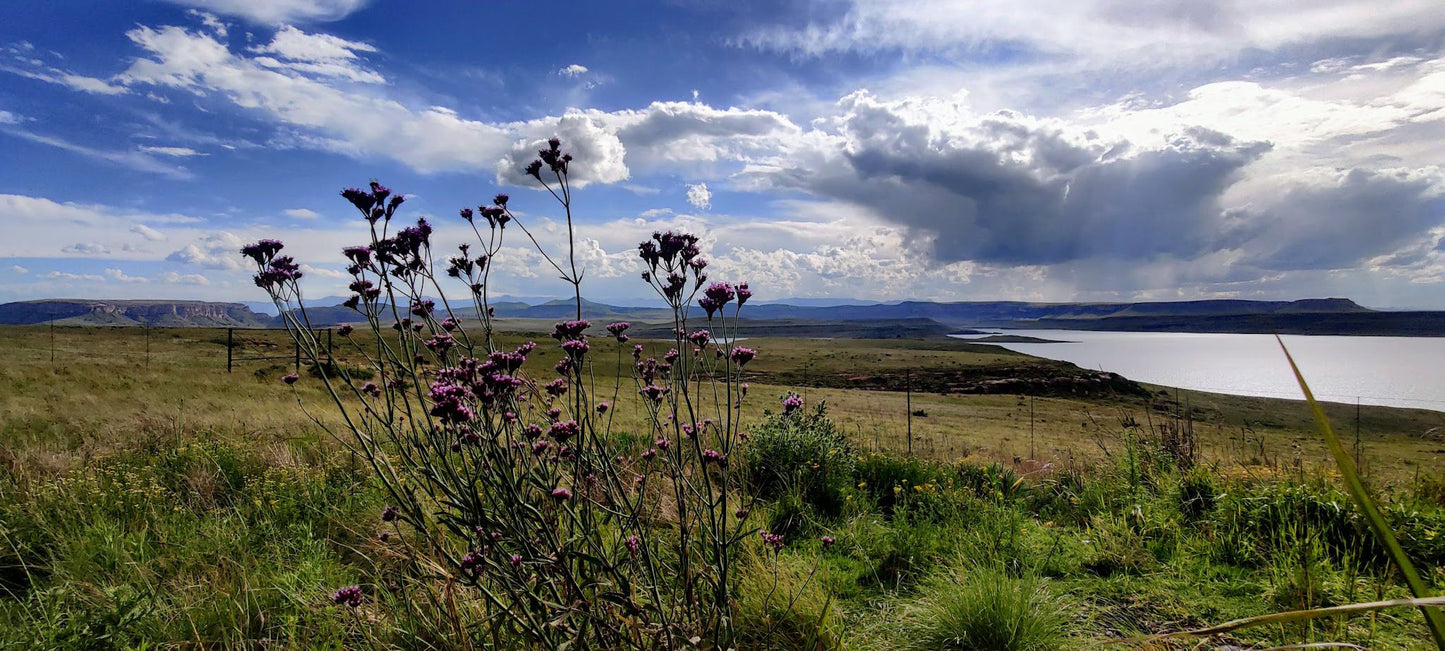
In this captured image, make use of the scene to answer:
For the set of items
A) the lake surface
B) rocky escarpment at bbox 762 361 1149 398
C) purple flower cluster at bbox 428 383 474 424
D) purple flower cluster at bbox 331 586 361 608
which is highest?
purple flower cluster at bbox 428 383 474 424

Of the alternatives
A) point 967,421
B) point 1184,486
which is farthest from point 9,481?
point 967,421

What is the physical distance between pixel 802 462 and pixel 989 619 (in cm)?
361

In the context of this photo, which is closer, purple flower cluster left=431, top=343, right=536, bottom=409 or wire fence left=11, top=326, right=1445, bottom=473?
purple flower cluster left=431, top=343, right=536, bottom=409

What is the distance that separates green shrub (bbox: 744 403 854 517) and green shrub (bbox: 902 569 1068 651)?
246 centimetres

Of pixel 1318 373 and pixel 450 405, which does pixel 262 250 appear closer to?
pixel 450 405

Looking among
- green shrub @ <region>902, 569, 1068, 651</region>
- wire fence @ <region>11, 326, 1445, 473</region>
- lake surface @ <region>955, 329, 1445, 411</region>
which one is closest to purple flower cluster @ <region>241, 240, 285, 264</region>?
green shrub @ <region>902, 569, 1068, 651</region>

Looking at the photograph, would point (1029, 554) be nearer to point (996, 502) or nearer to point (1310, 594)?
point (996, 502)

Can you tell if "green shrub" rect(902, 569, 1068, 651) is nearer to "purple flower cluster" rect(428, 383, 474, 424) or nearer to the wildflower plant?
the wildflower plant

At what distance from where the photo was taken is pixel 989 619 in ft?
11.0

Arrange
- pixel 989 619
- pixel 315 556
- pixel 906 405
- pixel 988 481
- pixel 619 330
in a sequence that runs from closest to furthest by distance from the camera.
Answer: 1. pixel 989 619
2. pixel 619 330
3. pixel 315 556
4. pixel 988 481
5. pixel 906 405

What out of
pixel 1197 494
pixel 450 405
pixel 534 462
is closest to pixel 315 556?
pixel 534 462

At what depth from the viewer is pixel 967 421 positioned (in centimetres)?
3575

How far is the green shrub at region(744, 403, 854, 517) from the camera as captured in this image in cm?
636

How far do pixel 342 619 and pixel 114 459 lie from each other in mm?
6127
